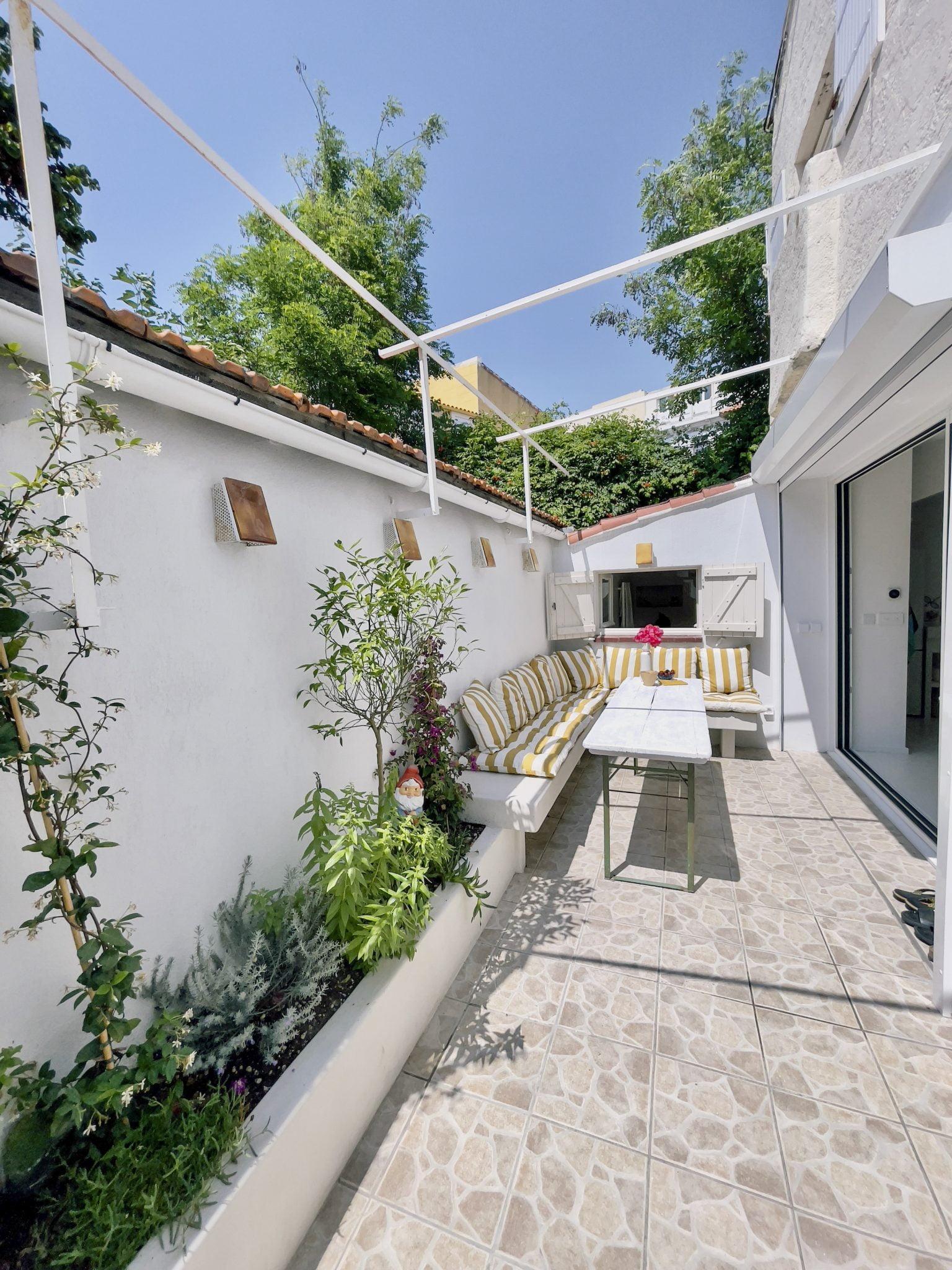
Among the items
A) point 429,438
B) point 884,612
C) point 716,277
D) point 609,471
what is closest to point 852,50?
point 429,438

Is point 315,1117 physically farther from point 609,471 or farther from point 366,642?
point 609,471

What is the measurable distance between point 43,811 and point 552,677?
5679 millimetres

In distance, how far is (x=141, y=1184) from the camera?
4.83 ft

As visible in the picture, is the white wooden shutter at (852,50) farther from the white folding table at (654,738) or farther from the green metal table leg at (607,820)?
the green metal table leg at (607,820)

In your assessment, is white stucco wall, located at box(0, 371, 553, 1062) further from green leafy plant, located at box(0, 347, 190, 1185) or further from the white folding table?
the white folding table

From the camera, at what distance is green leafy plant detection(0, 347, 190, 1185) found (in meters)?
1.36

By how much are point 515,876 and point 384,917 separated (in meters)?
1.84

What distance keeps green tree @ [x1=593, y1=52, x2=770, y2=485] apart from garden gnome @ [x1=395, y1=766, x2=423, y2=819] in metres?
9.93

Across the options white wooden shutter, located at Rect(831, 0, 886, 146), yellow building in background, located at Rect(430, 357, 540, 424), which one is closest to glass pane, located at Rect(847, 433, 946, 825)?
white wooden shutter, located at Rect(831, 0, 886, 146)

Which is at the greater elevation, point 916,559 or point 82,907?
point 916,559

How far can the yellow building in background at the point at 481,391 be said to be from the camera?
15.5m

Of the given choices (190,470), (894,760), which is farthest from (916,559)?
(190,470)

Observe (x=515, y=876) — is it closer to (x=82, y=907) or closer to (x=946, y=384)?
(x=82, y=907)

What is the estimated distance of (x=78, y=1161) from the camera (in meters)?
→ 1.57
